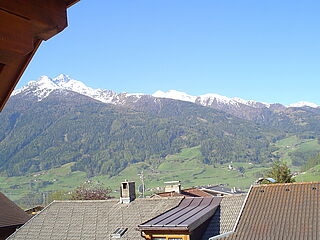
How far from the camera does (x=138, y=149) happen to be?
198875 millimetres

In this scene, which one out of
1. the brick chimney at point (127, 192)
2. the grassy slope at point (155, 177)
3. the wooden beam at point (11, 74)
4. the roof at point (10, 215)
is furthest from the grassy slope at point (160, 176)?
the wooden beam at point (11, 74)

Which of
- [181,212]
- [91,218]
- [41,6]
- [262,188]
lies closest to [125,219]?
[91,218]

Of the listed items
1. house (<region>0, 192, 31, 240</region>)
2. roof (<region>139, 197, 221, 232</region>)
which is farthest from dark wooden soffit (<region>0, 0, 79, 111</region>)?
house (<region>0, 192, 31, 240</region>)

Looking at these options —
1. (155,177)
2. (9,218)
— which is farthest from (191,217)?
(155,177)

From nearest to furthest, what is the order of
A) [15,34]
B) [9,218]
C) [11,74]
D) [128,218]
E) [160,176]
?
[15,34]
[11,74]
[128,218]
[9,218]
[160,176]

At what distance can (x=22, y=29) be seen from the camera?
1693 millimetres

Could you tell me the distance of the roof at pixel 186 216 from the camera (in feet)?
52.7

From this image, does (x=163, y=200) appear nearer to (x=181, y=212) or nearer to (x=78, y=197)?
(x=181, y=212)

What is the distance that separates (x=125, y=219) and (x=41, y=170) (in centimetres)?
16898

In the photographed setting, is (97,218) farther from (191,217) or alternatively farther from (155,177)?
(155,177)

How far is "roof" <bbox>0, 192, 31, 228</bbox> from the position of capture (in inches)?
1035

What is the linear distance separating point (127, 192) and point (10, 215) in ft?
31.6

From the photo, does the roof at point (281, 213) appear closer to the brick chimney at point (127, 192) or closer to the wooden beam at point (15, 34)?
the brick chimney at point (127, 192)

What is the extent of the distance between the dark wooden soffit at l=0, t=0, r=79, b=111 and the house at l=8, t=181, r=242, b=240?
47.5ft
